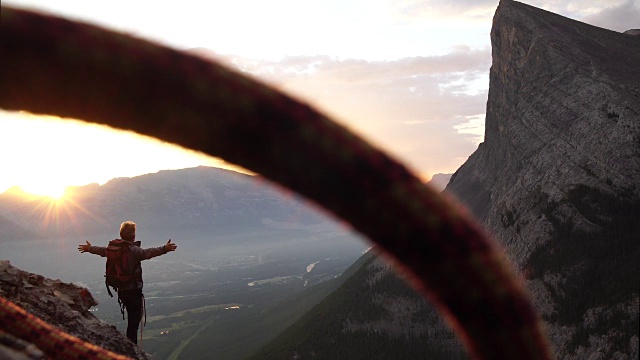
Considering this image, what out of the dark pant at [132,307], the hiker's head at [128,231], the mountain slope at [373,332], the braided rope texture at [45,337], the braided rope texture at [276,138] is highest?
the hiker's head at [128,231]

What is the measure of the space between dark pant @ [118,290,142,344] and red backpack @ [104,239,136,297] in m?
0.66

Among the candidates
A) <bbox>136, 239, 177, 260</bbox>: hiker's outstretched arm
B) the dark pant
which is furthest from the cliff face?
<bbox>136, 239, 177, 260</bbox>: hiker's outstretched arm

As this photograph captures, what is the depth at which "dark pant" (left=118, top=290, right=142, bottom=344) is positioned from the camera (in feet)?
41.0

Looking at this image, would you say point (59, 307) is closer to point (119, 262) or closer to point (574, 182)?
point (119, 262)

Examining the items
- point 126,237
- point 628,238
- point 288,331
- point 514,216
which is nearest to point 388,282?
point 288,331

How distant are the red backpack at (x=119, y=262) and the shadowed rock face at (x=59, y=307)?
1074 mm

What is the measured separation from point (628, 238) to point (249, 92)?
13172 cm

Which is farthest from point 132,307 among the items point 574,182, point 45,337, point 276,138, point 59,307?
point 574,182

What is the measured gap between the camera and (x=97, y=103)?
174cm

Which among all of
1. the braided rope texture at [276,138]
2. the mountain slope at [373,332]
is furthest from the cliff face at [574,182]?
the braided rope texture at [276,138]

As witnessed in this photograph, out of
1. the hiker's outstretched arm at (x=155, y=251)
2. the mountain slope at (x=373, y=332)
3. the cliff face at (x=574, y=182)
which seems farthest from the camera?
the mountain slope at (x=373, y=332)

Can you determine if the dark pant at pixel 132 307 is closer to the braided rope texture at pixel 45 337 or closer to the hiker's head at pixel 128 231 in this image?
the hiker's head at pixel 128 231

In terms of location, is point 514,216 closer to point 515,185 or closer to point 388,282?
point 515,185

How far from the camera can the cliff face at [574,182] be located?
98312 millimetres
